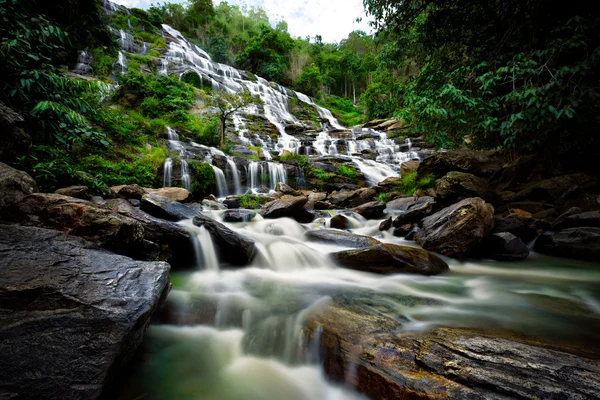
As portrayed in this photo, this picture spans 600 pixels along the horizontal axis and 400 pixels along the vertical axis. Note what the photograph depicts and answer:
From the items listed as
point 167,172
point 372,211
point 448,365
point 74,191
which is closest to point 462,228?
point 372,211

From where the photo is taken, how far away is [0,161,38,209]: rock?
2.87 metres

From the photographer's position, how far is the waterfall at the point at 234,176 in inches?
499

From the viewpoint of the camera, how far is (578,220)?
5379mm

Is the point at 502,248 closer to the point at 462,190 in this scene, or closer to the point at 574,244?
the point at 574,244

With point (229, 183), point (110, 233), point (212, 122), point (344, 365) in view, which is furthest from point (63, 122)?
point (212, 122)

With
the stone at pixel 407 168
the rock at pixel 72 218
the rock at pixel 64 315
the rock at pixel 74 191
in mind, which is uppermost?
the stone at pixel 407 168

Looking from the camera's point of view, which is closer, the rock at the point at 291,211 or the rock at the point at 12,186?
the rock at the point at 12,186

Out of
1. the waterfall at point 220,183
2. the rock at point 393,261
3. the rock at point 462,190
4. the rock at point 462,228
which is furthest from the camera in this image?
the waterfall at point 220,183

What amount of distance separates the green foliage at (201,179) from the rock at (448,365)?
992 cm

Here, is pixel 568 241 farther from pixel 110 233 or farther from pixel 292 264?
pixel 110 233

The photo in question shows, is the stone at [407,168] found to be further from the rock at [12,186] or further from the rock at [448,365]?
the rock at [12,186]

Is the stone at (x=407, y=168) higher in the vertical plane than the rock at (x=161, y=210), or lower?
higher

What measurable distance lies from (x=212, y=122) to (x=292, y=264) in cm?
1359

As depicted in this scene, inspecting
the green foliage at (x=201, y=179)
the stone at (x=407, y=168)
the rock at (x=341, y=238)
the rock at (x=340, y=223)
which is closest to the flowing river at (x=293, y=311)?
the rock at (x=341, y=238)
